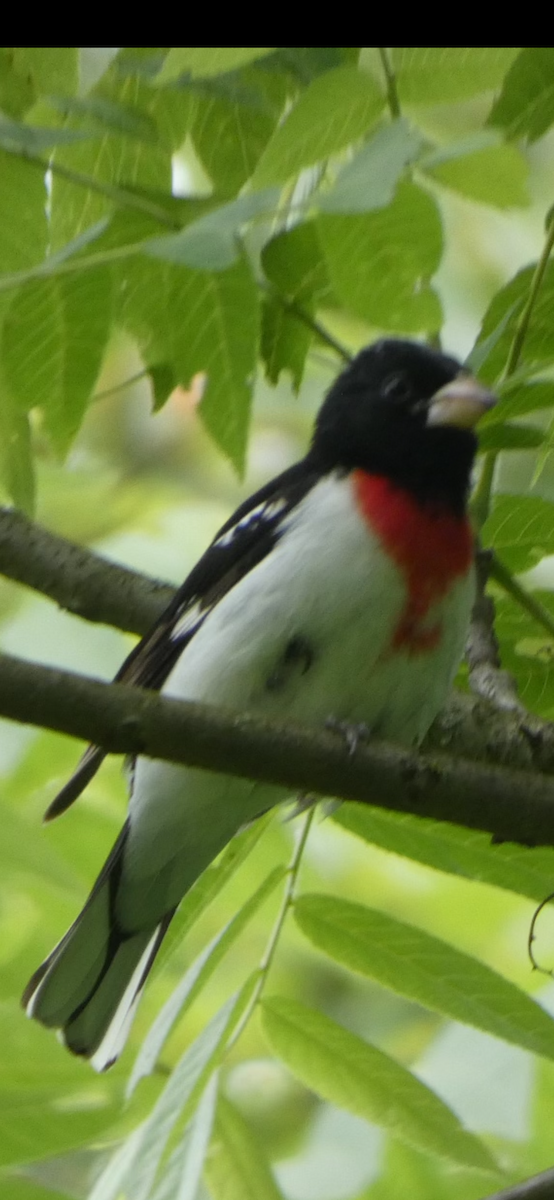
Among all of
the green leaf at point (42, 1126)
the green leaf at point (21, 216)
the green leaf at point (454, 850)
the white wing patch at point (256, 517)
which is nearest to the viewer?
the green leaf at point (42, 1126)

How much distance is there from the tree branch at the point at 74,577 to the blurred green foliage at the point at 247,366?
0.60 ft

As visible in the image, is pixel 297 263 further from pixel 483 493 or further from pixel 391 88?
pixel 483 493

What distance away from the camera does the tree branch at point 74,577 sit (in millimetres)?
3262

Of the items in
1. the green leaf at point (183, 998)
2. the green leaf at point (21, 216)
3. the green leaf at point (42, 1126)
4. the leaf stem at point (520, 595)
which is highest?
the green leaf at point (21, 216)

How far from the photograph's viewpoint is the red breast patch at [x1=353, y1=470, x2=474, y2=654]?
3.16 metres

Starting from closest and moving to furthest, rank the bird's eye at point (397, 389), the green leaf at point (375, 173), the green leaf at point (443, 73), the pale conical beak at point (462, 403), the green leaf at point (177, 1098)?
the green leaf at point (375, 173), the green leaf at point (177, 1098), the green leaf at point (443, 73), the pale conical beak at point (462, 403), the bird's eye at point (397, 389)

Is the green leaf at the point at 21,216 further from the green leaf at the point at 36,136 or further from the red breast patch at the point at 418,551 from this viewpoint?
the red breast patch at the point at 418,551

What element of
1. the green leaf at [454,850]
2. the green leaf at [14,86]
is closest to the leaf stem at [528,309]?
the green leaf at [454,850]

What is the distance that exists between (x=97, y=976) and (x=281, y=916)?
2.49ft

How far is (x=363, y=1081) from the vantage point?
273 centimetres

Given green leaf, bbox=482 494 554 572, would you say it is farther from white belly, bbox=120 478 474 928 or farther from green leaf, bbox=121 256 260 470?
green leaf, bbox=121 256 260 470

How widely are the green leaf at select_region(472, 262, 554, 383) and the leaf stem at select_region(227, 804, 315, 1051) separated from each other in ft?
3.64

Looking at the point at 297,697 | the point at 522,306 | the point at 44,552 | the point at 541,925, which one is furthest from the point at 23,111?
the point at 541,925

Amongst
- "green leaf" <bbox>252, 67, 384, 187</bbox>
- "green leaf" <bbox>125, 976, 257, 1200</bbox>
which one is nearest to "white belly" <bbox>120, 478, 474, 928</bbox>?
"green leaf" <bbox>125, 976, 257, 1200</bbox>
